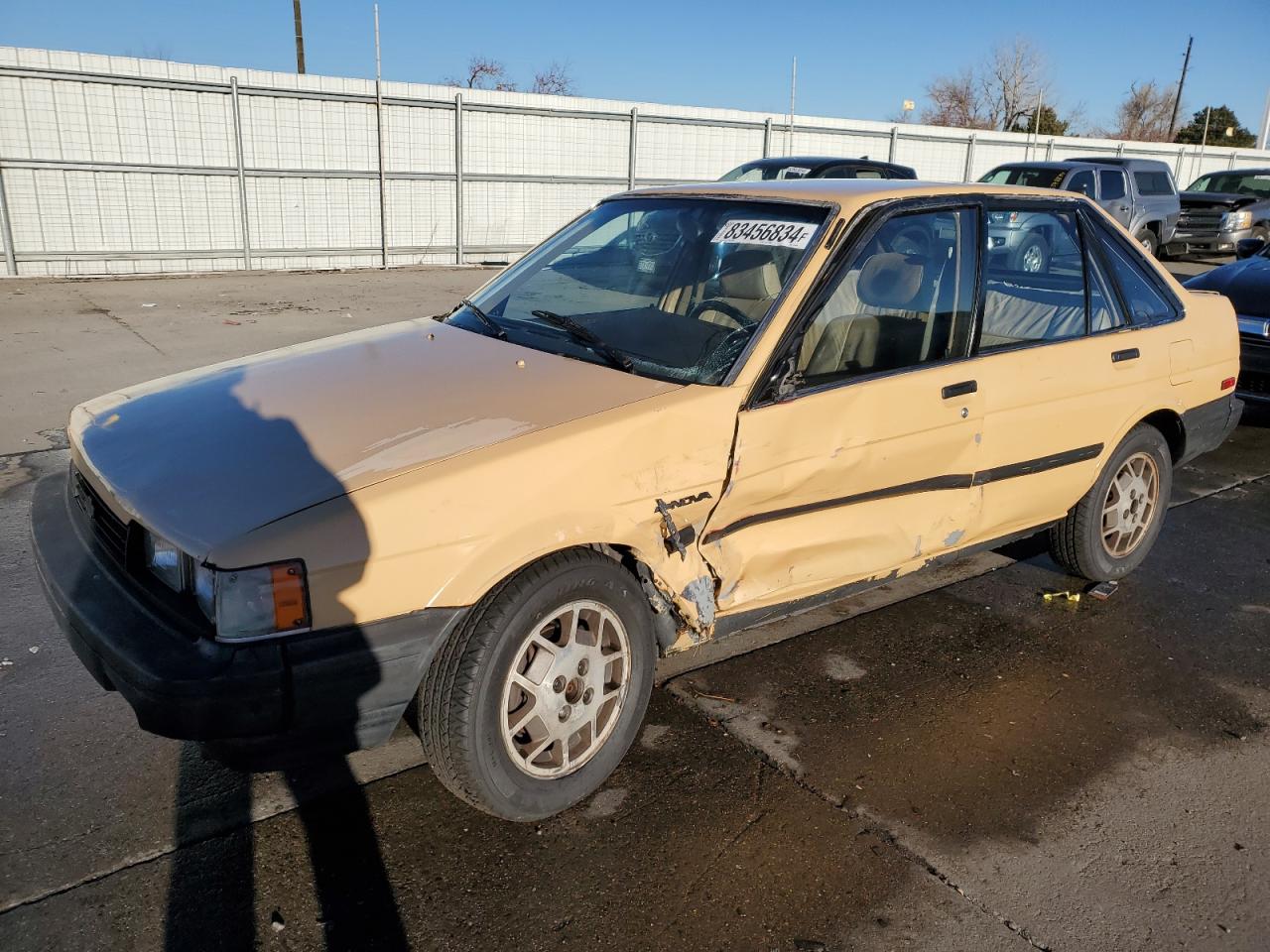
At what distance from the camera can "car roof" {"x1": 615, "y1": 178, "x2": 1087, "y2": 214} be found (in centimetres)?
346

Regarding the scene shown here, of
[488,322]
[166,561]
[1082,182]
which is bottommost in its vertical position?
[166,561]

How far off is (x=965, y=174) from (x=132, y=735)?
2299cm

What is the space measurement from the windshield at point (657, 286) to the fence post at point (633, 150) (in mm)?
14666

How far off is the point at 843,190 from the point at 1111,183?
51.2 feet

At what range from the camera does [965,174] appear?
2275 centimetres

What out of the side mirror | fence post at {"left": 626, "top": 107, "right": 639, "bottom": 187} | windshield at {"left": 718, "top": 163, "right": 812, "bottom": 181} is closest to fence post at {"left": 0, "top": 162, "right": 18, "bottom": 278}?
windshield at {"left": 718, "top": 163, "right": 812, "bottom": 181}

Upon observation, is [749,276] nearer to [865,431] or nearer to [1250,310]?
[865,431]

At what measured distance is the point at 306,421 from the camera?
2855 millimetres

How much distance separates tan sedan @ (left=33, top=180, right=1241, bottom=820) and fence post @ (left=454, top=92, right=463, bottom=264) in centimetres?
1317

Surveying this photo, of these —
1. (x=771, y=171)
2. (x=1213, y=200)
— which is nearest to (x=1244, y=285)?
(x=771, y=171)

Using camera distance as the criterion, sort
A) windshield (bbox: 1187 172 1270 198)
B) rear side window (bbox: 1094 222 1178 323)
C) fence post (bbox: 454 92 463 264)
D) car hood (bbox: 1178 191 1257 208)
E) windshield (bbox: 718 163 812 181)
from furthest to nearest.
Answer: windshield (bbox: 1187 172 1270 198), car hood (bbox: 1178 191 1257 208), fence post (bbox: 454 92 463 264), windshield (bbox: 718 163 812 181), rear side window (bbox: 1094 222 1178 323)

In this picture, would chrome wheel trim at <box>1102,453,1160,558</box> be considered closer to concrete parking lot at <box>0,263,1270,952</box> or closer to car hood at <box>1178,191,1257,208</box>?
concrete parking lot at <box>0,263,1270,952</box>

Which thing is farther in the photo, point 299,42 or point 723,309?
point 299,42

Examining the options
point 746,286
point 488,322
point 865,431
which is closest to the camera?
point 865,431
